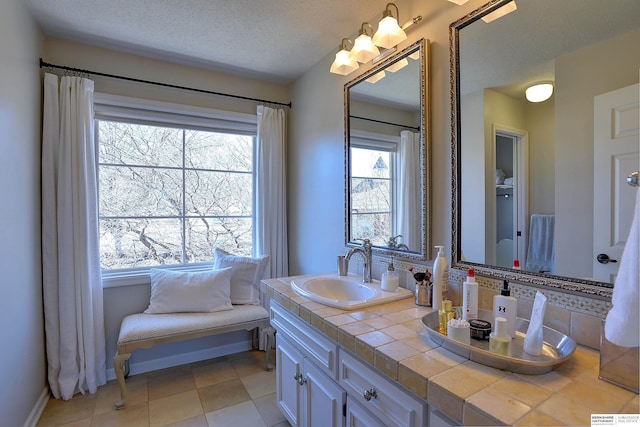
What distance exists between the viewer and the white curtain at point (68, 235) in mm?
2115

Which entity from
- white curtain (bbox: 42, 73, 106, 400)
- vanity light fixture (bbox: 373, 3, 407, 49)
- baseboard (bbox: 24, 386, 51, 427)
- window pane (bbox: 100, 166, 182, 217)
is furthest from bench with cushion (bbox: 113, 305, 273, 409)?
vanity light fixture (bbox: 373, 3, 407, 49)

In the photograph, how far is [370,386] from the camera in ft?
3.54

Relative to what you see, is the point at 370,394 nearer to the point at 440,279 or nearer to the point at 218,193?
the point at 440,279

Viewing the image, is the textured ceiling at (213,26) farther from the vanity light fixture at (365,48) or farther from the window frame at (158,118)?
the window frame at (158,118)

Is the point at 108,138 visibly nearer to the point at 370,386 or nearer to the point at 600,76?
the point at 370,386

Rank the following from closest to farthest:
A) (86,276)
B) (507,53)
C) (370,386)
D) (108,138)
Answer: (370,386) → (507,53) → (86,276) → (108,138)

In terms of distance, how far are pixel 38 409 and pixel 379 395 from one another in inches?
88.3

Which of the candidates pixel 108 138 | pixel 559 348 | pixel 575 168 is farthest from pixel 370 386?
pixel 108 138

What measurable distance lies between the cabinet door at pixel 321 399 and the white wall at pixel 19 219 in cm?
147

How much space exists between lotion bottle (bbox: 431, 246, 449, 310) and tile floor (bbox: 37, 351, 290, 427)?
1302mm

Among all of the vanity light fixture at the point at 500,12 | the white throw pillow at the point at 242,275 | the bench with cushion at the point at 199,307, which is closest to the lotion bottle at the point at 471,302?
the vanity light fixture at the point at 500,12

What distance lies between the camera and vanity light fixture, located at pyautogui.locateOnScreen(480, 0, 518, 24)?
120 cm

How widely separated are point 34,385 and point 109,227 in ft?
3.65

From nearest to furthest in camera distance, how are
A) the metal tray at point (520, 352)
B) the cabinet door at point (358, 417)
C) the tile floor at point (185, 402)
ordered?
the metal tray at point (520, 352), the cabinet door at point (358, 417), the tile floor at point (185, 402)
